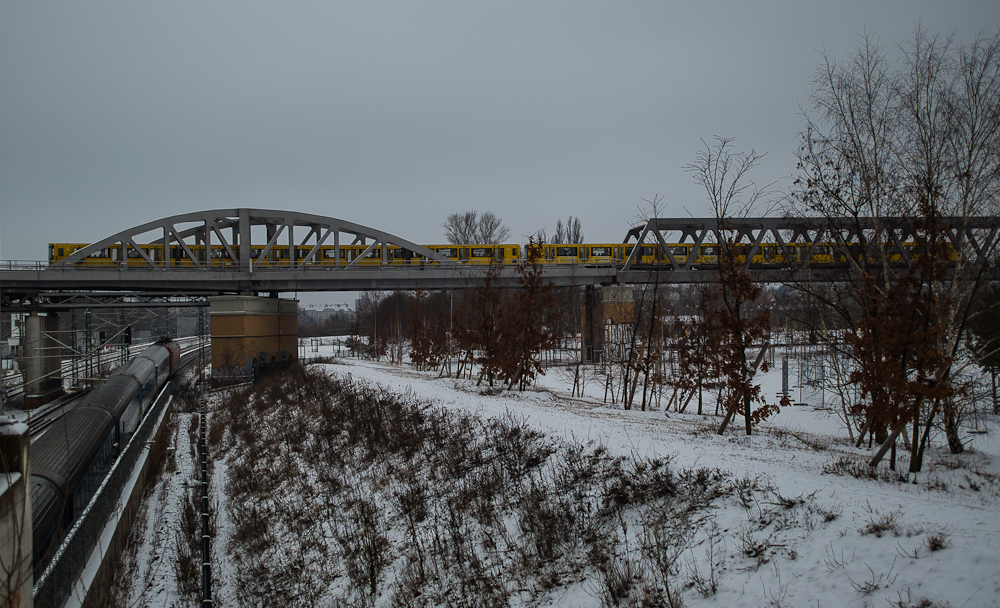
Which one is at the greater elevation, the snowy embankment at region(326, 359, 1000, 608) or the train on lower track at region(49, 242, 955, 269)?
the train on lower track at region(49, 242, 955, 269)

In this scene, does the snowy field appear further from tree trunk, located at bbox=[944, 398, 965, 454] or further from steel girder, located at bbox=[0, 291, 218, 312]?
steel girder, located at bbox=[0, 291, 218, 312]

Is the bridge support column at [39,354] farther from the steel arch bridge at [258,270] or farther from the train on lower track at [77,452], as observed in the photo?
the train on lower track at [77,452]

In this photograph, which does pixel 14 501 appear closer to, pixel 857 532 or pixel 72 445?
pixel 857 532

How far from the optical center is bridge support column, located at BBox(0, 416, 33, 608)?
474 cm

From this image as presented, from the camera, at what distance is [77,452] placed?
12859 mm

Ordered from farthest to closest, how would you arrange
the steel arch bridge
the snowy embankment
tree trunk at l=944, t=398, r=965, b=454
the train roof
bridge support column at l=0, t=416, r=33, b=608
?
the steel arch bridge < the train roof < tree trunk at l=944, t=398, r=965, b=454 < the snowy embankment < bridge support column at l=0, t=416, r=33, b=608

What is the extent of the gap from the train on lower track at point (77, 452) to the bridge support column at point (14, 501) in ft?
1.13

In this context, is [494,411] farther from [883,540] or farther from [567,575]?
[883,540]

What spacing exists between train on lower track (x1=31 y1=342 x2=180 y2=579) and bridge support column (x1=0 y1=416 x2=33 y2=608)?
1.13 ft

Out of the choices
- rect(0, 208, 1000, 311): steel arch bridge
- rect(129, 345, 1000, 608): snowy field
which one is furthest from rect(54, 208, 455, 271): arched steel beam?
rect(129, 345, 1000, 608): snowy field

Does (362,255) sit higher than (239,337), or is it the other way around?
(362,255)

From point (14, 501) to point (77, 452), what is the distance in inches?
384

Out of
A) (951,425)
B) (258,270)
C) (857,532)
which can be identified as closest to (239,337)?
(258,270)

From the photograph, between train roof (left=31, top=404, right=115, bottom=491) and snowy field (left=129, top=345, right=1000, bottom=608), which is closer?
snowy field (left=129, top=345, right=1000, bottom=608)
